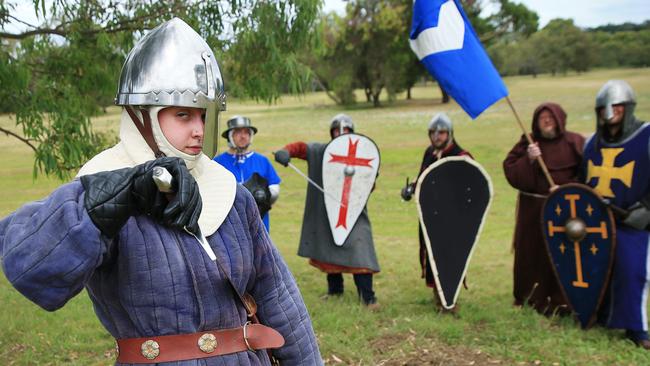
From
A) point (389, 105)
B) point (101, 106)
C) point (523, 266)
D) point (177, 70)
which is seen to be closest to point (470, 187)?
point (523, 266)

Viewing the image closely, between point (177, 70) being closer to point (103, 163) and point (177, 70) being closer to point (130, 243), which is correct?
point (103, 163)

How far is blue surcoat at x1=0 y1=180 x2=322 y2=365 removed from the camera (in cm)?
131

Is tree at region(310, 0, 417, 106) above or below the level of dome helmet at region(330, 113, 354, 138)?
above

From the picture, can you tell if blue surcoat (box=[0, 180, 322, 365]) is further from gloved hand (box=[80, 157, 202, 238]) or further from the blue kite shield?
the blue kite shield

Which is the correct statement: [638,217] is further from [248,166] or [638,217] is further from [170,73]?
[170,73]

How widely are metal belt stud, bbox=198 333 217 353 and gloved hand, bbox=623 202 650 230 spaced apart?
3890 mm

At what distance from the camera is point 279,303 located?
1.83 meters

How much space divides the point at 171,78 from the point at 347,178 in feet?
12.9

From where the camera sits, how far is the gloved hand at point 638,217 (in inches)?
180

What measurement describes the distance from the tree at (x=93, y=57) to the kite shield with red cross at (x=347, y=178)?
828 millimetres

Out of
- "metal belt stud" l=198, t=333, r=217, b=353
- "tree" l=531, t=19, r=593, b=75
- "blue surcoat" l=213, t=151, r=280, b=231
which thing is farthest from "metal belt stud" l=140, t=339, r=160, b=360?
"tree" l=531, t=19, r=593, b=75

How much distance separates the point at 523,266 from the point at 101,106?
3.70 meters

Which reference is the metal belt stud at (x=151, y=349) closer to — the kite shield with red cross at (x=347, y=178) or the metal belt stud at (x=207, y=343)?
the metal belt stud at (x=207, y=343)

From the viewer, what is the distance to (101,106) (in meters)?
4.91
